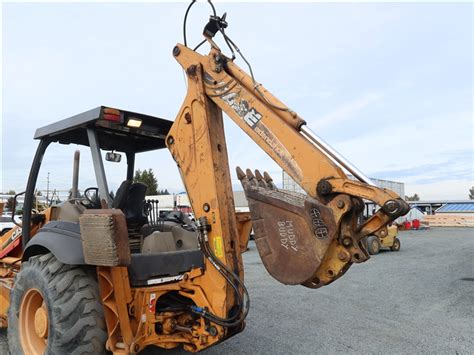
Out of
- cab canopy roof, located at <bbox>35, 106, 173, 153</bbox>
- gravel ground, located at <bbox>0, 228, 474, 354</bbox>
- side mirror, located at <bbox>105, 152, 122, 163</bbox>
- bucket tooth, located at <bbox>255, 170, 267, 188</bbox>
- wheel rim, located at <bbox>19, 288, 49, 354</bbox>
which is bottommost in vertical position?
gravel ground, located at <bbox>0, 228, 474, 354</bbox>

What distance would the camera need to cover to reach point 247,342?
4.87 meters

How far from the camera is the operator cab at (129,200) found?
365 centimetres

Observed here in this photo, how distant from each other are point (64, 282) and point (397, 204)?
8.87 feet

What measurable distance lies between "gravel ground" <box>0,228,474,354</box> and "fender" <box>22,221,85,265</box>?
1.76 m

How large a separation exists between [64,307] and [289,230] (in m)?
1.94

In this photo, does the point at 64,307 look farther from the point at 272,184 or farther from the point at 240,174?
the point at 272,184

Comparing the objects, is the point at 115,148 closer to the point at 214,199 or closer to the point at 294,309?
the point at 214,199

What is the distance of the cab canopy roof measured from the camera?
3.79 m

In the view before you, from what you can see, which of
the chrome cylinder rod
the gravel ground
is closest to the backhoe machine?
the chrome cylinder rod

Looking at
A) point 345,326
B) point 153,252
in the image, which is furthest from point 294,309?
point 153,252

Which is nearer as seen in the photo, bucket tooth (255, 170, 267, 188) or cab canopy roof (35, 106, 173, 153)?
bucket tooth (255, 170, 267, 188)

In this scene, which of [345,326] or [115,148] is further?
[345,326]

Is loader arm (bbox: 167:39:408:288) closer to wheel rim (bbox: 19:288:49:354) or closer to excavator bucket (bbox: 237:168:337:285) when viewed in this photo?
excavator bucket (bbox: 237:168:337:285)

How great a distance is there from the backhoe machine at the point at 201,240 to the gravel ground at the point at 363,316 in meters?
1.35
